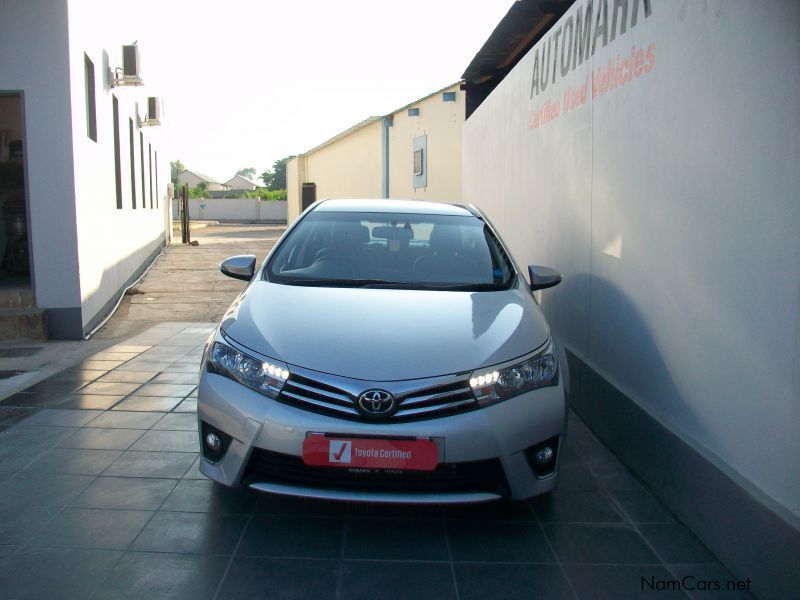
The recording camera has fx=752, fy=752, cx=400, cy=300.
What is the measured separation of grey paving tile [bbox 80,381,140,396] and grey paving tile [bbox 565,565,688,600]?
3.97 m

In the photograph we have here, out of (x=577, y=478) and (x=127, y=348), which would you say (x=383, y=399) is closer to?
(x=577, y=478)

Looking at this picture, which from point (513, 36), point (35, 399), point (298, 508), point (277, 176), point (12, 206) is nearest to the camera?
point (298, 508)

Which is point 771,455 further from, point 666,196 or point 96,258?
point 96,258

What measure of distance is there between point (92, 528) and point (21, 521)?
349 mm

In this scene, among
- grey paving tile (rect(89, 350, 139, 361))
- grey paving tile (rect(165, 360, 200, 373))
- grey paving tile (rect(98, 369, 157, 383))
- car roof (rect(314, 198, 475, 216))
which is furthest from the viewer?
grey paving tile (rect(89, 350, 139, 361))

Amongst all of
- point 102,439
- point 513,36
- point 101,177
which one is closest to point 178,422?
point 102,439

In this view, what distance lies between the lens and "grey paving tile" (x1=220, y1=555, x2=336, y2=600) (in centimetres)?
296

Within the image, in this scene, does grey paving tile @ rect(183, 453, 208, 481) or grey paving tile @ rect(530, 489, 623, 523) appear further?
grey paving tile @ rect(183, 453, 208, 481)

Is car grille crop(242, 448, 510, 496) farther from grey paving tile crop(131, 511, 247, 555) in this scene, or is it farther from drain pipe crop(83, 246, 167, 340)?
drain pipe crop(83, 246, 167, 340)

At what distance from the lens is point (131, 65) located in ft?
37.1

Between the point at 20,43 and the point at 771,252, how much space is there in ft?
24.1

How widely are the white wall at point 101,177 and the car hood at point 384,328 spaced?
4.84 meters

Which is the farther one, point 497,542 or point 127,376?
point 127,376

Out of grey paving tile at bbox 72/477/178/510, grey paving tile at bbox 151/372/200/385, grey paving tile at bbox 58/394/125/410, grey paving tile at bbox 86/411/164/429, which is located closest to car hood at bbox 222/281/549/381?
grey paving tile at bbox 72/477/178/510
